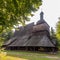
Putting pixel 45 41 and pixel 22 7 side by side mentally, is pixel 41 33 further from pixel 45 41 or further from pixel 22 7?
pixel 22 7

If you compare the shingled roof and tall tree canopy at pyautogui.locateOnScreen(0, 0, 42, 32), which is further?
the shingled roof

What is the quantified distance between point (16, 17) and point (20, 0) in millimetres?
1185

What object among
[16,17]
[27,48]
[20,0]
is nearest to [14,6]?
[20,0]

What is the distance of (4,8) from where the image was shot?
7.18m

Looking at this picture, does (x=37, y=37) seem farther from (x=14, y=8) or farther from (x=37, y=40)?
(x=14, y=8)

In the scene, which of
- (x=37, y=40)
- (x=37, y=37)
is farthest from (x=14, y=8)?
(x=37, y=37)

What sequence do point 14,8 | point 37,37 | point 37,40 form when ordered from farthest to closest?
point 37,37 < point 37,40 < point 14,8

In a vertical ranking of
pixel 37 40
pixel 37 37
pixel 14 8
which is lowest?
pixel 37 40

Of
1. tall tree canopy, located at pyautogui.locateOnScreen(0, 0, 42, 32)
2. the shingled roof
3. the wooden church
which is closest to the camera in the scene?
tall tree canopy, located at pyautogui.locateOnScreen(0, 0, 42, 32)

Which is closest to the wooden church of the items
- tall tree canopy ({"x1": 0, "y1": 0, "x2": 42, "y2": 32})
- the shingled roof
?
the shingled roof

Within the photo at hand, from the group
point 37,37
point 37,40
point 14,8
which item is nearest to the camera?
point 14,8

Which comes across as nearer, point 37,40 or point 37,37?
point 37,40

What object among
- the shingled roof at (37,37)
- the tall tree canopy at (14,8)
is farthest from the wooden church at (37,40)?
the tall tree canopy at (14,8)

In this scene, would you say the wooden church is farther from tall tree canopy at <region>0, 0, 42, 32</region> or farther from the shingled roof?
tall tree canopy at <region>0, 0, 42, 32</region>
